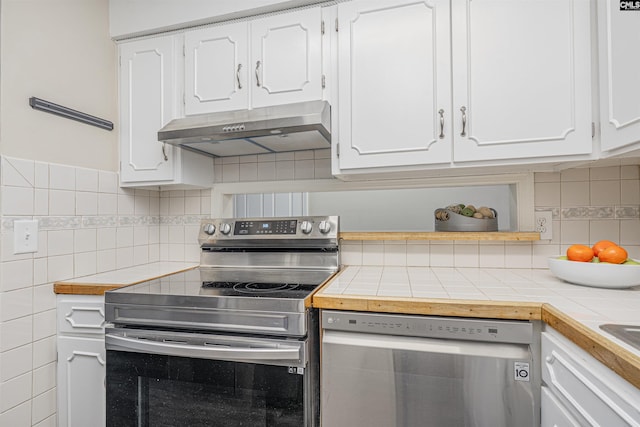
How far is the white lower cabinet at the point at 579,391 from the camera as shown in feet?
2.08

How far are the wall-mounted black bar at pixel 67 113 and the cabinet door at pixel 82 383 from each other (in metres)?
1.01

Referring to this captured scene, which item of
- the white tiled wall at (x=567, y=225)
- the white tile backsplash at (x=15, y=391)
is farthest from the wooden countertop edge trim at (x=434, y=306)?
the white tile backsplash at (x=15, y=391)

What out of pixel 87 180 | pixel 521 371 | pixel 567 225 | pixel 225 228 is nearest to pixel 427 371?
pixel 521 371

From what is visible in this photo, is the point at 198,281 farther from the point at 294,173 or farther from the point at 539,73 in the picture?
the point at 539,73

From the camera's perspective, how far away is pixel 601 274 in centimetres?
115

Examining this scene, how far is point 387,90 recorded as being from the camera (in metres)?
1.42

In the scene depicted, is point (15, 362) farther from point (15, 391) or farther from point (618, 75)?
point (618, 75)

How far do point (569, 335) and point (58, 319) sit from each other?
1905 millimetres

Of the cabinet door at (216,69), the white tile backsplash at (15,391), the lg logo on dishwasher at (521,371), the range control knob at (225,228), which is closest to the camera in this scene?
the lg logo on dishwasher at (521,371)

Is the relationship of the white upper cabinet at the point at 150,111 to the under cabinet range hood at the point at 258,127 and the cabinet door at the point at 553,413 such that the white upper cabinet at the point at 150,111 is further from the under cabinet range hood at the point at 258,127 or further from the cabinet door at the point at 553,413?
the cabinet door at the point at 553,413

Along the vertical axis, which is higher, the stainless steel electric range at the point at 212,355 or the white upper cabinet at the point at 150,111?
the white upper cabinet at the point at 150,111

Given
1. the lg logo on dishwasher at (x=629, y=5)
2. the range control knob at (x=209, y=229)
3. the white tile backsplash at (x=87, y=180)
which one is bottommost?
the range control knob at (x=209, y=229)

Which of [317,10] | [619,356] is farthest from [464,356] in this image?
[317,10]

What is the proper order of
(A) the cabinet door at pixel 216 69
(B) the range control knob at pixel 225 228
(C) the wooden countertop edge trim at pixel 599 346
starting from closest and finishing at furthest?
1. (C) the wooden countertop edge trim at pixel 599 346
2. (A) the cabinet door at pixel 216 69
3. (B) the range control knob at pixel 225 228
